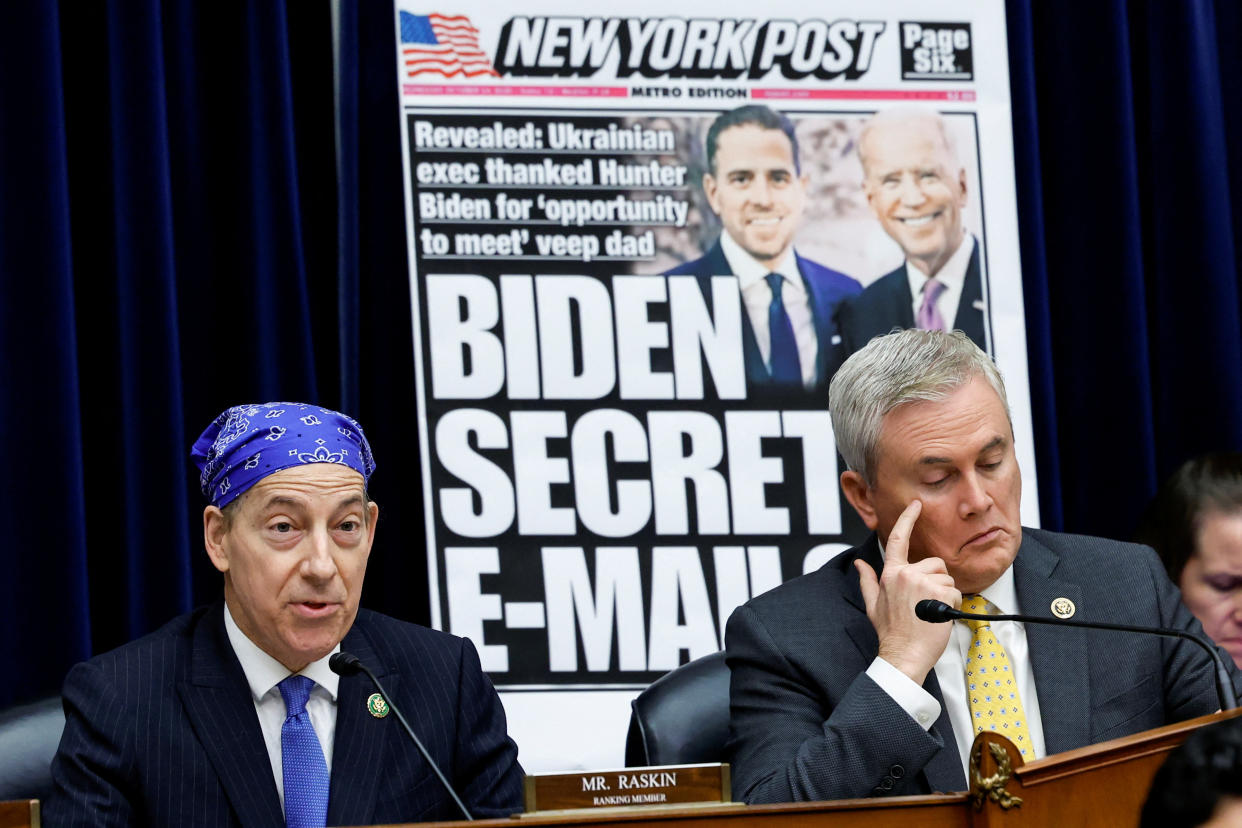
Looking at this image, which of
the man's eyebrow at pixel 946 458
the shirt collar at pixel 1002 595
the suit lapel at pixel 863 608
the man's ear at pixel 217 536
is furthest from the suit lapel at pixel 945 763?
the man's ear at pixel 217 536

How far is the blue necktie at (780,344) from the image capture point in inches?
143

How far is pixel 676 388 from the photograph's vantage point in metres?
3.60

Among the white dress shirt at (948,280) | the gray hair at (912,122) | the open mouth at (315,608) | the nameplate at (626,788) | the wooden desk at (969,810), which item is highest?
the gray hair at (912,122)

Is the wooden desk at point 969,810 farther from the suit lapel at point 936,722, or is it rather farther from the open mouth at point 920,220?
the open mouth at point 920,220

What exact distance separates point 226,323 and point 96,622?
71 centimetres

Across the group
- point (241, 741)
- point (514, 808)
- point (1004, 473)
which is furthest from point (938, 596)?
point (241, 741)

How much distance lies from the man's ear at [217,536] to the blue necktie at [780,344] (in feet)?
4.82

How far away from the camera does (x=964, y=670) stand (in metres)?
2.64

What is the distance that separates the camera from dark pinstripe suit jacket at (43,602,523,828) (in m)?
2.35

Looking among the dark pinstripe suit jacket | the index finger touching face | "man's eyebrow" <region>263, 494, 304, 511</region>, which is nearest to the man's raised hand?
the index finger touching face

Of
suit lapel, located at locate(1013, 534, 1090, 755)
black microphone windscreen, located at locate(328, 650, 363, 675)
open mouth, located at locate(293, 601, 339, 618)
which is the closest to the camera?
black microphone windscreen, located at locate(328, 650, 363, 675)

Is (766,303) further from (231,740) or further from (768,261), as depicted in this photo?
(231,740)

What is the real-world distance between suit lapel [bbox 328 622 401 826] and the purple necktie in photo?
63.7 inches

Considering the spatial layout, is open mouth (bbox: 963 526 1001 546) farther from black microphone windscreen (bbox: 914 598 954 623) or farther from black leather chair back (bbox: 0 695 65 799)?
black leather chair back (bbox: 0 695 65 799)
